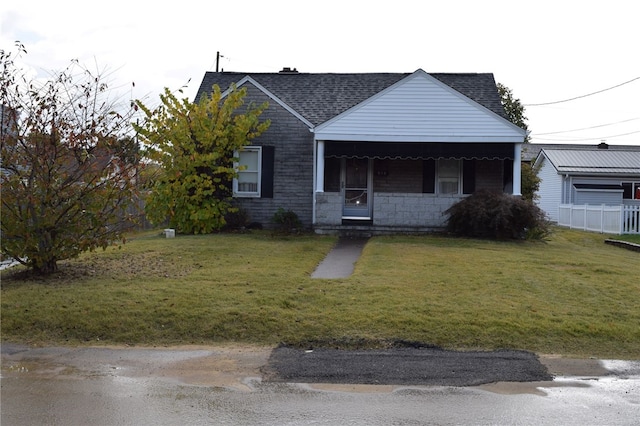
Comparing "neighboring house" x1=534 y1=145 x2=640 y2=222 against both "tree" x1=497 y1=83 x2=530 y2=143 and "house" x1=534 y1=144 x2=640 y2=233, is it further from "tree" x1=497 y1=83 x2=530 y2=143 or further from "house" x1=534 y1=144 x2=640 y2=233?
"tree" x1=497 y1=83 x2=530 y2=143

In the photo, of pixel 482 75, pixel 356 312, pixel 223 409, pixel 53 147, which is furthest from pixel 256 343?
pixel 482 75

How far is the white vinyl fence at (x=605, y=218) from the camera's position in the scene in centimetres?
2391

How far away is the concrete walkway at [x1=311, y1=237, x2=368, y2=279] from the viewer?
38.2ft

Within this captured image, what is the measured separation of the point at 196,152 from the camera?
18.2 metres

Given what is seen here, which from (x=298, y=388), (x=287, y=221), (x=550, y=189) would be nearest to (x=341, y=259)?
(x=287, y=221)

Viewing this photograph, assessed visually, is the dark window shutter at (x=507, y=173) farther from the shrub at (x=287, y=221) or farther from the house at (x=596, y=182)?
the house at (x=596, y=182)

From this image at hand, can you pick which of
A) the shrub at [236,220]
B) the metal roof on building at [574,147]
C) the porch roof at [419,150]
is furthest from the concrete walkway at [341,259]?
the metal roof on building at [574,147]

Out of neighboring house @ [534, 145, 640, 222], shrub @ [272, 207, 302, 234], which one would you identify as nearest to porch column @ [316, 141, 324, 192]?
shrub @ [272, 207, 302, 234]

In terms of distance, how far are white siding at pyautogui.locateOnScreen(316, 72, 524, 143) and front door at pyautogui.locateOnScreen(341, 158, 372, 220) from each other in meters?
1.86

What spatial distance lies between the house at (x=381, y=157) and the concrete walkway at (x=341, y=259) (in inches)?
75.9

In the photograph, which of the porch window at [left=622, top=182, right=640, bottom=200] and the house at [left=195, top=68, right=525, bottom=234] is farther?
the porch window at [left=622, top=182, right=640, bottom=200]

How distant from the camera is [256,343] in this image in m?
7.89

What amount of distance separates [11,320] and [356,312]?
452cm

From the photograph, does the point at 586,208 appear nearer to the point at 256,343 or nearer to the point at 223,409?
the point at 256,343
